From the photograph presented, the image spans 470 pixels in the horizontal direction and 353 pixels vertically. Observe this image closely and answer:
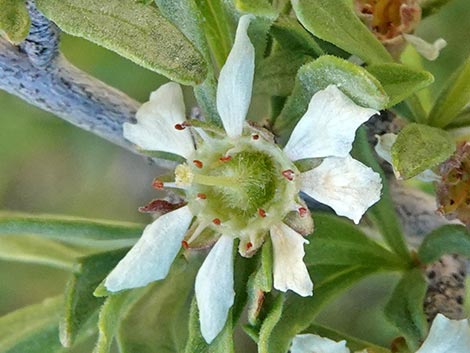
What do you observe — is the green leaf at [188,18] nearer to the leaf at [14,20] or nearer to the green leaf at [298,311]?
the leaf at [14,20]

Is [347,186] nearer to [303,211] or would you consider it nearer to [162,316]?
[303,211]

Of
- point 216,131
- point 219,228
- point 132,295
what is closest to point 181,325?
point 132,295

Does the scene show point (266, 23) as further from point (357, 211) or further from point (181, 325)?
point (181, 325)

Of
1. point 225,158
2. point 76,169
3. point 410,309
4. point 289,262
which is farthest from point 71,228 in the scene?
point 76,169

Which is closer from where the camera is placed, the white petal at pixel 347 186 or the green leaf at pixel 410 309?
the white petal at pixel 347 186

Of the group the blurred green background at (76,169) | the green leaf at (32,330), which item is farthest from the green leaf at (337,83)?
the blurred green background at (76,169)

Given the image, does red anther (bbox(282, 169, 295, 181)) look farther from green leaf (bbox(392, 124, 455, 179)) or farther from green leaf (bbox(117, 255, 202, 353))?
green leaf (bbox(117, 255, 202, 353))
